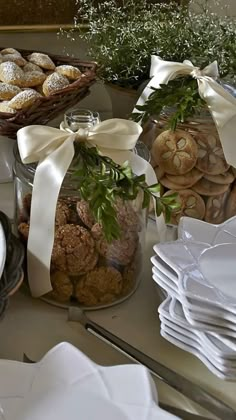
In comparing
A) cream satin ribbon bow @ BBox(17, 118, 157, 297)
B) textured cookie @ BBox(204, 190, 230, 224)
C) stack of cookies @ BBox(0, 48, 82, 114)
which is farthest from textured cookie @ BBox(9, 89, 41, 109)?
textured cookie @ BBox(204, 190, 230, 224)

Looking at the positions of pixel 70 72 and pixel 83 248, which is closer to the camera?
pixel 83 248

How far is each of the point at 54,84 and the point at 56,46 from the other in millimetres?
219

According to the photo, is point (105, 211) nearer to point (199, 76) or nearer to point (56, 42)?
point (199, 76)

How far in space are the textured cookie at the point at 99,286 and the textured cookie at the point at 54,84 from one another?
22cm

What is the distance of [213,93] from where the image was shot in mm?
711

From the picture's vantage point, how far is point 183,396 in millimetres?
546

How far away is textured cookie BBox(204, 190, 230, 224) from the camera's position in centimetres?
76

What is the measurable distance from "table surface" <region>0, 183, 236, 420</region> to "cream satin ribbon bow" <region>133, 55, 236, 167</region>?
18 cm

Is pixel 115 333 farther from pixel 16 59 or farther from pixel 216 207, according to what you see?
pixel 16 59

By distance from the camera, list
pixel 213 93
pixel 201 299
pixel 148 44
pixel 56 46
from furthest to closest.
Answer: pixel 56 46
pixel 148 44
pixel 213 93
pixel 201 299

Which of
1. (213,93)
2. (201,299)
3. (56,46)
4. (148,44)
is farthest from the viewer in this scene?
(56,46)

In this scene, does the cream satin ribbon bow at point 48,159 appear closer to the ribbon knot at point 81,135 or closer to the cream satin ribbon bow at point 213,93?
the ribbon knot at point 81,135

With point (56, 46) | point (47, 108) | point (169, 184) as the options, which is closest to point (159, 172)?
point (169, 184)

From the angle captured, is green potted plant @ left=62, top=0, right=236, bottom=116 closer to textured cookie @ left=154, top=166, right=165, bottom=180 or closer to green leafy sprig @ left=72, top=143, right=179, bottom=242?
textured cookie @ left=154, top=166, right=165, bottom=180
